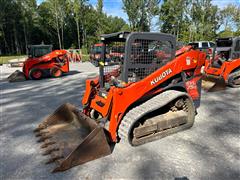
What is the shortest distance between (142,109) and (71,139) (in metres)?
1.33

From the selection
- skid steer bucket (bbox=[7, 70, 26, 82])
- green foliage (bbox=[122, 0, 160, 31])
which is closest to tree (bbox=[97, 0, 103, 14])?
green foliage (bbox=[122, 0, 160, 31])

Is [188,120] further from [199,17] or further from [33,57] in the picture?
[199,17]

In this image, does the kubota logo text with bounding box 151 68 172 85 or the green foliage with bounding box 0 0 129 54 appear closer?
the kubota logo text with bounding box 151 68 172 85

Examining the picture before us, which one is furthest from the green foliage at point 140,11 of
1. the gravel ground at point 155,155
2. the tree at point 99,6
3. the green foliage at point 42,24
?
the gravel ground at point 155,155

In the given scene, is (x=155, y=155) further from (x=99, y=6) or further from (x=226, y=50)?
(x=99, y=6)

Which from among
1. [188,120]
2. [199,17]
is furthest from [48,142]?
[199,17]

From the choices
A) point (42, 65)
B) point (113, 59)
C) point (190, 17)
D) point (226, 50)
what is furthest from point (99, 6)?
point (113, 59)

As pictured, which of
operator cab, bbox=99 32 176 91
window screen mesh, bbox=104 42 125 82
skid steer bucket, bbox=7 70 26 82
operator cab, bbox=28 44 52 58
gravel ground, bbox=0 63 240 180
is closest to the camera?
gravel ground, bbox=0 63 240 180

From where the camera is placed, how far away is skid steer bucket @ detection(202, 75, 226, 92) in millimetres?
7373

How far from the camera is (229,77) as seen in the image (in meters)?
7.57

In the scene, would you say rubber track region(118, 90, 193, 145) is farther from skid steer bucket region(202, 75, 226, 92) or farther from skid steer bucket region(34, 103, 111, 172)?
skid steer bucket region(202, 75, 226, 92)

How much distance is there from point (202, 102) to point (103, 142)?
3.94 m

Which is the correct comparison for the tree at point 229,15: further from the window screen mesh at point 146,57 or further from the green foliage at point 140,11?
the window screen mesh at point 146,57

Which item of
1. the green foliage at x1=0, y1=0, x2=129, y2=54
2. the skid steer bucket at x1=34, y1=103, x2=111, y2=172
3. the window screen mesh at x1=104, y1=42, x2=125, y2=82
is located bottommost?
the skid steer bucket at x1=34, y1=103, x2=111, y2=172
